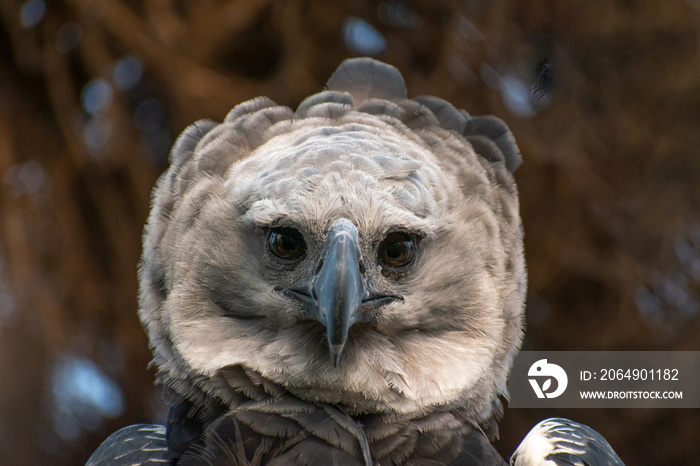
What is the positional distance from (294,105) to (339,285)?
118 centimetres

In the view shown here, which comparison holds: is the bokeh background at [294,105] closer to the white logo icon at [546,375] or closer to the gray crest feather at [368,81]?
the white logo icon at [546,375]

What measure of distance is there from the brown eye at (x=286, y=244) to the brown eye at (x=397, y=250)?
11 centimetres

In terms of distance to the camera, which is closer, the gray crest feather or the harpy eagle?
the harpy eagle

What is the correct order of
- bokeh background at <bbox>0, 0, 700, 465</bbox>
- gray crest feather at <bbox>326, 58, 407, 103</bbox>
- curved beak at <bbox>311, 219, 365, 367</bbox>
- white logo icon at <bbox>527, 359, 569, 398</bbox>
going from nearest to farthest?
curved beak at <bbox>311, 219, 365, 367</bbox>, gray crest feather at <bbox>326, 58, 407, 103</bbox>, white logo icon at <bbox>527, 359, 569, 398</bbox>, bokeh background at <bbox>0, 0, 700, 465</bbox>

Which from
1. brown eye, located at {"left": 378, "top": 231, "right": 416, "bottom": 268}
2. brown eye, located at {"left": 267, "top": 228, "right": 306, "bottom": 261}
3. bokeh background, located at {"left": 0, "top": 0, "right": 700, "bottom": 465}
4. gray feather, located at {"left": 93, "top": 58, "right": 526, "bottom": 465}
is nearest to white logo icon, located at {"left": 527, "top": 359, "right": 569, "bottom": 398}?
bokeh background, located at {"left": 0, "top": 0, "right": 700, "bottom": 465}

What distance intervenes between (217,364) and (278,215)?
22cm

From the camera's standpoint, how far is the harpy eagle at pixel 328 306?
81cm

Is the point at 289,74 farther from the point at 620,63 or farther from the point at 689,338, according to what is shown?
the point at 689,338

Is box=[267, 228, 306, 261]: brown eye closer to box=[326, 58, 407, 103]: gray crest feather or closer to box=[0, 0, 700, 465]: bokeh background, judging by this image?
box=[326, 58, 407, 103]: gray crest feather

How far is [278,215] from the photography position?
2.72 feet

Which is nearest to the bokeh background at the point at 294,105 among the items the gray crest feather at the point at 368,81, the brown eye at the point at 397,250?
the gray crest feather at the point at 368,81

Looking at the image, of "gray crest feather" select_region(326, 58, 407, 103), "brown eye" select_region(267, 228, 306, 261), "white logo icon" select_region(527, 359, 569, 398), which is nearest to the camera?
"brown eye" select_region(267, 228, 306, 261)

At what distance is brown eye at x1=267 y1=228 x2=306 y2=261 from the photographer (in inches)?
33.6

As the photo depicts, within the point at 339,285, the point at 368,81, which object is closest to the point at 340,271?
the point at 339,285
